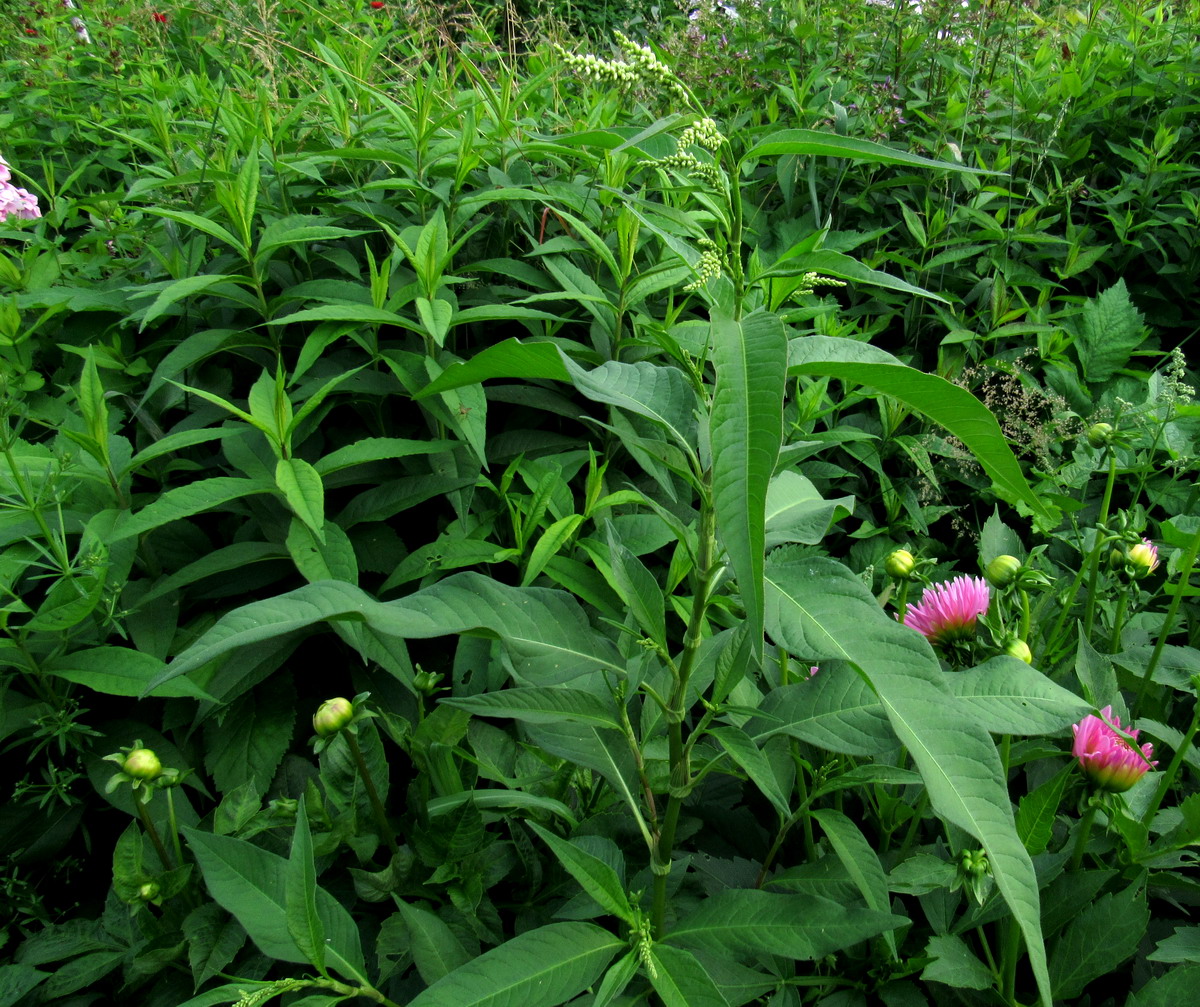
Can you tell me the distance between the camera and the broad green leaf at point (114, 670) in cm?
110

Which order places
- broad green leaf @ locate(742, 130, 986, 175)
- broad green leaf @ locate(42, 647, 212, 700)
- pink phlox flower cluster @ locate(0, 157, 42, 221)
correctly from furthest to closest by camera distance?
pink phlox flower cluster @ locate(0, 157, 42, 221), broad green leaf @ locate(42, 647, 212, 700), broad green leaf @ locate(742, 130, 986, 175)

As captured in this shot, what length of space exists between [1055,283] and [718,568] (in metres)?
1.87

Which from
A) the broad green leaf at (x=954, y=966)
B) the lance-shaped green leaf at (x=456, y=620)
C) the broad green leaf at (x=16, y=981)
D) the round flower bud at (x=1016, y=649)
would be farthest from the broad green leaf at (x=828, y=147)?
the broad green leaf at (x=16, y=981)

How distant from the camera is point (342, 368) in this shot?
4.99 feet

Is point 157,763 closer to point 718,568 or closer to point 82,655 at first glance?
point 82,655

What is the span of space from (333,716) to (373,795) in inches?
6.3

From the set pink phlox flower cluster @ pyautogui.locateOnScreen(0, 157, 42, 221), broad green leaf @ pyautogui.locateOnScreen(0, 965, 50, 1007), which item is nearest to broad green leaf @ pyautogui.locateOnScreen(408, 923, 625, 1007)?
broad green leaf @ pyautogui.locateOnScreen(0, 965, 50, 1007)

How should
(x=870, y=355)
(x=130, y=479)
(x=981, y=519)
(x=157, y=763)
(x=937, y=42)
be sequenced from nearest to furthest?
(x=870, y=355) < (x=157, y=763) < (x=130, y=479) < (x=981, y=519) < (x=937, y=42)

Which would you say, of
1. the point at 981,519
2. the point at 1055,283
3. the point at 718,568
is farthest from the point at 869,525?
the point at 718,568

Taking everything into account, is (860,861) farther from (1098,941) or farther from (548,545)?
(548,545)

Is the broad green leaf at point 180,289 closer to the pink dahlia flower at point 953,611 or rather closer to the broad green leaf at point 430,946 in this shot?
the broad green leaf at point 430,946

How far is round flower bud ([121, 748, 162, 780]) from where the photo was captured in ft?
3.04

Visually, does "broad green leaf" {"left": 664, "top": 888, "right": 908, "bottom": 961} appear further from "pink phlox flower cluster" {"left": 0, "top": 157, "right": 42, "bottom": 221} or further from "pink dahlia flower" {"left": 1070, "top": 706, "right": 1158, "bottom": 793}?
"pink phlox flower cluster" {"left": 0, "top": 157, "right": 42, "bottom": 221}

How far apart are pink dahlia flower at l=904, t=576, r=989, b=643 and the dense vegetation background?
0.4 inches
